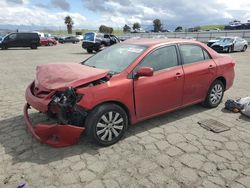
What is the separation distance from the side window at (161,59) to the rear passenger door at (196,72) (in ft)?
0.81

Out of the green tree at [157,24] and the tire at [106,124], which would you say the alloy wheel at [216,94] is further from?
the green tree at [157,24]

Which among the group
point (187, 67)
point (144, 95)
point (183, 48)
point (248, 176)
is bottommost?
point (248, 176)

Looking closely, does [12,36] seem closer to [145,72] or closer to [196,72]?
[196,72]

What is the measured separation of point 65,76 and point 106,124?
38.7 inches

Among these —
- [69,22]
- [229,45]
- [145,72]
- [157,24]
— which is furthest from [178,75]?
[157,24]

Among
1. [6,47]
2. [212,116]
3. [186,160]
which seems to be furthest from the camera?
[6,47]

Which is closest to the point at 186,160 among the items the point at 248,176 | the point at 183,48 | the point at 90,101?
the point at 248,176

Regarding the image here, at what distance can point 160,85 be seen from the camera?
4441mm

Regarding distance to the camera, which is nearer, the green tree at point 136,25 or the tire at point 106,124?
the tire at point 106,124

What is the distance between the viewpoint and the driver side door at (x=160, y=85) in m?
4.24

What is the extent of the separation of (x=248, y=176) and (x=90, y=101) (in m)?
2.33

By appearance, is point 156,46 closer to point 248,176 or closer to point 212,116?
point 212,116

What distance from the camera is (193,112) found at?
217 inches

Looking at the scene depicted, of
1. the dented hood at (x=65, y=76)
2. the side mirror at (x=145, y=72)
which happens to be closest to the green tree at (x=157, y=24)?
the dented hood at (x=65, y=76)
